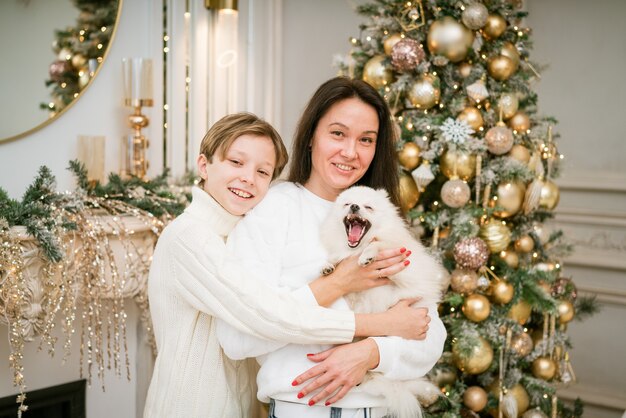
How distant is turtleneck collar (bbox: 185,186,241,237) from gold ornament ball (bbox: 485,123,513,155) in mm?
1295

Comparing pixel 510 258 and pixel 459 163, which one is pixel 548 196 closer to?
pixel 510 258

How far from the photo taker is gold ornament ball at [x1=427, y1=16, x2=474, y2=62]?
8.61 ft

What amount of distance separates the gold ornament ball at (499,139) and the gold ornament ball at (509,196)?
14cm

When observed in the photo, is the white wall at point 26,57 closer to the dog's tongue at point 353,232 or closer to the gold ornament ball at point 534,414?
the dog's tongue at point 353,232

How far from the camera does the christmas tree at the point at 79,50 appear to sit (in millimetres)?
2900

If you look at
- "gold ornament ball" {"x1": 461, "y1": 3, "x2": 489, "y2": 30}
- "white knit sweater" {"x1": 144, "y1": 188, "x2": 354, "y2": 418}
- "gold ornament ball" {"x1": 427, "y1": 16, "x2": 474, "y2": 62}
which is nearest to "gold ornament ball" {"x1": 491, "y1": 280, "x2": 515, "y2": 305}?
"gold ornament ball" {"x1": 427, "y1": 16, "x2": 474, "y2": 62}

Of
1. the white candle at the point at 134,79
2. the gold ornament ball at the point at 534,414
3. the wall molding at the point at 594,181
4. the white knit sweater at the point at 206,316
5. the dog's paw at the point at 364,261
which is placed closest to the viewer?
the white knit sweater at the point at 206,316

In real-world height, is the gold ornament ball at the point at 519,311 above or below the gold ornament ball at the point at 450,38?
below

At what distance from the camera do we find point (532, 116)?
2.97 meters

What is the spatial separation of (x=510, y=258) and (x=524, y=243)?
0.10 m

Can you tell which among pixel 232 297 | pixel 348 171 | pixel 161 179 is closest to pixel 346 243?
pixel 348 171

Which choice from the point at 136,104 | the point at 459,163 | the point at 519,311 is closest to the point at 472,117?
the point at 459,163

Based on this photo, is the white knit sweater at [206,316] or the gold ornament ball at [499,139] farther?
the gold ornament ball at [499,139]

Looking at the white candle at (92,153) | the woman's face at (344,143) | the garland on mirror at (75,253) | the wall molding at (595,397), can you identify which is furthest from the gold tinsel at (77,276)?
the wall molding at (595,397)
